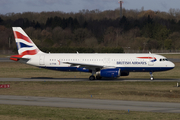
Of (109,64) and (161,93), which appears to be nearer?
(161,93)

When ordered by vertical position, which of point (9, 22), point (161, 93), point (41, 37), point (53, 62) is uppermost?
point (9, 22)

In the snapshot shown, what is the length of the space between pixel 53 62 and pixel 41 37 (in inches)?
4309

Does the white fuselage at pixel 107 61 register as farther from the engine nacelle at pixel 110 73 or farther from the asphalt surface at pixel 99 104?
the asphalt surface at pixel 99 104

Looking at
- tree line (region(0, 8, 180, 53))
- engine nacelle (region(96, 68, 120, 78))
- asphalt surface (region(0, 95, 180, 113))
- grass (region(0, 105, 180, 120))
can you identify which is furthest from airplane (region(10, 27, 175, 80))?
tree line (region(0, 8, 180, 53))

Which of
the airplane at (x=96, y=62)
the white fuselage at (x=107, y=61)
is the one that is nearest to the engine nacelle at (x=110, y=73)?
the airplane at (x=96, y=62)

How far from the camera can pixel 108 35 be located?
160m

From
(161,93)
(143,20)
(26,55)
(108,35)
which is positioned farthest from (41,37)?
(161,93)

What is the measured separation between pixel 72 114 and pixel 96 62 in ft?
80.0

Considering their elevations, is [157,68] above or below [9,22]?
below

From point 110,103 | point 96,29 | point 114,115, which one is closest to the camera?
point 114,115

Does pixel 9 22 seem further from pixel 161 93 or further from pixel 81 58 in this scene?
pixel 161 93

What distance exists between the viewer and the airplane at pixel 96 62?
135 feet

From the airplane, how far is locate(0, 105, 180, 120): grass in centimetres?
2059

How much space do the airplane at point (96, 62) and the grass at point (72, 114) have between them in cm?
2059
